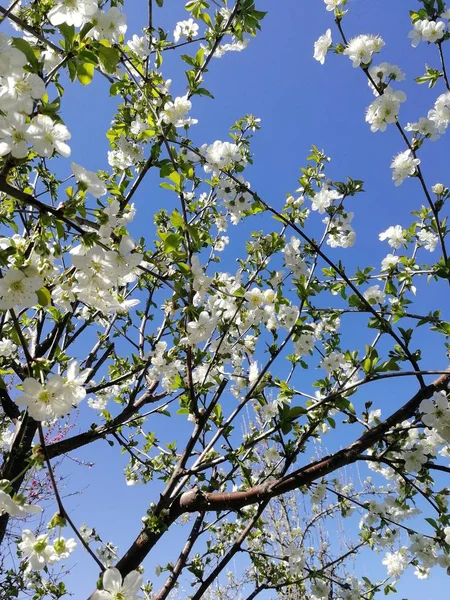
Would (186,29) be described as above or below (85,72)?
above

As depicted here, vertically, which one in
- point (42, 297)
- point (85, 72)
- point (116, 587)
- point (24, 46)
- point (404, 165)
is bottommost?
point (116, 587)

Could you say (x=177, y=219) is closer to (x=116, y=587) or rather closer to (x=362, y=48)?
(x=116, y=587)

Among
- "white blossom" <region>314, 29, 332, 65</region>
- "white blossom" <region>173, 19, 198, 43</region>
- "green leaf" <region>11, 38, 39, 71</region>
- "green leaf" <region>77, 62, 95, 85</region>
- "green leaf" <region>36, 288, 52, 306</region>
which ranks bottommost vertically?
"green leaf" <region>36, 288, 52, 306</region>

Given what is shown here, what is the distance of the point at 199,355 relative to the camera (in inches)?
85.1

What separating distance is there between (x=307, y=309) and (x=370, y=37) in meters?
1.29

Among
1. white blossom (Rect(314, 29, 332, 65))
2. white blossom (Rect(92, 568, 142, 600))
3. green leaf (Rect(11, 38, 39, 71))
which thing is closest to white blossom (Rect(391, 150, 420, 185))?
white blossom (Rect(314, 29, 332, 65))

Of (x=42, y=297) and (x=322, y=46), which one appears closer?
(x=42, y=297)

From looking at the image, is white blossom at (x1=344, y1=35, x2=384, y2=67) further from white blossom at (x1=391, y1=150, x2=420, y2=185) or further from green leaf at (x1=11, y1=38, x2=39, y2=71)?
green leaf at (x1=11, y1=38, x2=39, y2=71)

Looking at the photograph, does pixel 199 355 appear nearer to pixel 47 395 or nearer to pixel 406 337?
pixel 406 337

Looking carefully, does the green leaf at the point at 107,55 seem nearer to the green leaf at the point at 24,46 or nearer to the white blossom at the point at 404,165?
the green leaf at the point at 24,46

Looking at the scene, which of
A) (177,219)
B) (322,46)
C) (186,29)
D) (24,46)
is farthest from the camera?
(186,29)

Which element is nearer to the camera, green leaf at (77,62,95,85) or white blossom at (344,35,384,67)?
green leaf at (77,62,95,85)

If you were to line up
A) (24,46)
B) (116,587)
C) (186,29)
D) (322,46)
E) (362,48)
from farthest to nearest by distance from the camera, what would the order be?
1. (186,29)
2. (322,46)
3. (362,48)
4. (116,587)
5. (24,46)

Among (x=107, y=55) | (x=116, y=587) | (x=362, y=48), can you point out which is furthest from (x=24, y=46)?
(x=362, y=48)
